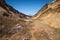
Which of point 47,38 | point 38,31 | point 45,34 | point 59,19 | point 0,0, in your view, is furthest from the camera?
point 0,0

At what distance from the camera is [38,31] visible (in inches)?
648

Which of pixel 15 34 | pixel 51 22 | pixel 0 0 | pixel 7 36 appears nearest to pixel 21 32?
pixel 15 34

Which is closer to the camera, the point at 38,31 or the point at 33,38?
the point at 33,38

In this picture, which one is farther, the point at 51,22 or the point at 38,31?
the point at 51,22

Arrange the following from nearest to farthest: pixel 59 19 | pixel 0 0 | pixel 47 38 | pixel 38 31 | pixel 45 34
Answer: pixel 47 38
pixel 45 34
pixel 38 31
pixel 59 19
pixel 0 0

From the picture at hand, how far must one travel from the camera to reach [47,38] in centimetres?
1425

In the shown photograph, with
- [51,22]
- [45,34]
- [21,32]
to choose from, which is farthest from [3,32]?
[51,22]

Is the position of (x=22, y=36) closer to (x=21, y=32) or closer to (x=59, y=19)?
(x=21, y=32)

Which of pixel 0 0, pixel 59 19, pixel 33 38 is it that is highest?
pixel 0 0

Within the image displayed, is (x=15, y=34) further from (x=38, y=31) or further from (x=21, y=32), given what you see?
(x=38, y=31)

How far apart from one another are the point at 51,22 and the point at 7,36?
7.32 metres

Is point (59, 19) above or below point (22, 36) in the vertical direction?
above

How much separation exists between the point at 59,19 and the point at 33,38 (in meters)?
6.05

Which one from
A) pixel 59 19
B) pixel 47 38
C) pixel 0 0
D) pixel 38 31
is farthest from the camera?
pixel 0 0
